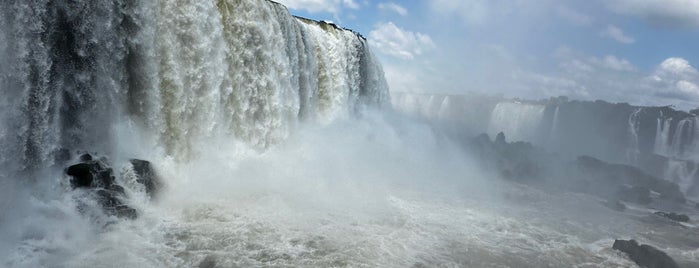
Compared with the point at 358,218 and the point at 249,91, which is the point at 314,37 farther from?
the point at 358,218

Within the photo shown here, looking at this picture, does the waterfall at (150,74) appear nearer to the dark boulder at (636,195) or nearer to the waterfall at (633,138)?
the dark boulder at (636,195)

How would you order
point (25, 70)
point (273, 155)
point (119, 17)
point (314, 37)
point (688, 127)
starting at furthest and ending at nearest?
point (688, 127) → point (314, 37) → point (273, 155) → point (119, 17) → point (25, 70)

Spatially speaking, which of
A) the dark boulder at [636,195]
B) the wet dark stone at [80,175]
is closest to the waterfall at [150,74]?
the wet dark stone at [80,175]

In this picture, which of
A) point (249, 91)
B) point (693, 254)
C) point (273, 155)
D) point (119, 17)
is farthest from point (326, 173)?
point (693, 254)

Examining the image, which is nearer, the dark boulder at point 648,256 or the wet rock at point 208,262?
the wet rock at point 208,262

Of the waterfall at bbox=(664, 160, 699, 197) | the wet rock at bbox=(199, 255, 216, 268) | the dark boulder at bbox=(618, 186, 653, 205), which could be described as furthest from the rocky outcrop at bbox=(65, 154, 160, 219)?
the waterfall at bbox=(664, 160, 699, 197)

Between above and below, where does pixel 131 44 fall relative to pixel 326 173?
above

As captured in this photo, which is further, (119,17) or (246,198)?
(246,198)

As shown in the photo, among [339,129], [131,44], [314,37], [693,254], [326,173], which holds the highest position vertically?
[314,37]
